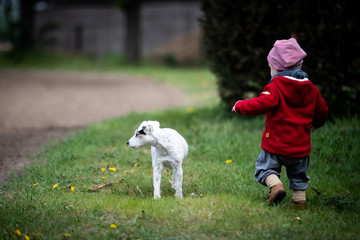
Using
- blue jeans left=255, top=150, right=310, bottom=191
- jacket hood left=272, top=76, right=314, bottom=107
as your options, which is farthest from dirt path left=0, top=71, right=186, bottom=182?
jacket hood left=272, top=76, right=314, bottom=107

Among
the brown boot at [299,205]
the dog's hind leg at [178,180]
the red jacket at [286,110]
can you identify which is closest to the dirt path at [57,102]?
the dog's hind leg at [178,180]

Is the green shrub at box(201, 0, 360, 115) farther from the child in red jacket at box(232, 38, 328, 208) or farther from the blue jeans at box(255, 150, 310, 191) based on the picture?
the blue jeans at box(255, 150, 310, 191)

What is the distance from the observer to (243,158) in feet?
18.5

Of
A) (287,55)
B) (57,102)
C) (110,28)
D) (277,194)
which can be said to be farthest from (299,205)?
(110,28)

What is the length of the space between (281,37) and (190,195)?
3655mm

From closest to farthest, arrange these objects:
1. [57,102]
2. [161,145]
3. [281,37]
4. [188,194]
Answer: [161,145], [188,194], [281,37], [57,102]

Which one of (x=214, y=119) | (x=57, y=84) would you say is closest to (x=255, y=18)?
(x=214, y=119)

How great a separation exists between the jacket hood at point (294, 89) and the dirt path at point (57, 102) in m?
3.48

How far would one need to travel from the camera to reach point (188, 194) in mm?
4328

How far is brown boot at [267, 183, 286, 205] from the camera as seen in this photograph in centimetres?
375

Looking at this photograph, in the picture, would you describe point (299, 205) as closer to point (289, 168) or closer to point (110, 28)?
point (289, 168)

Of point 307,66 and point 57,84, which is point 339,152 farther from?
point 57,84

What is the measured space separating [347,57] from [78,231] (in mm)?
5109

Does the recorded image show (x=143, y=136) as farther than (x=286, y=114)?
Yes
